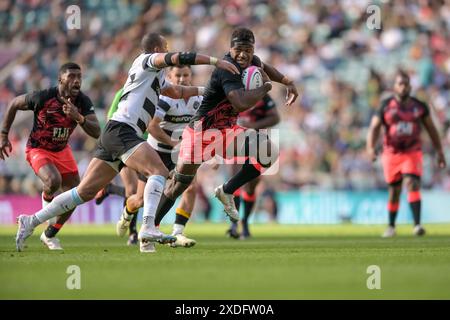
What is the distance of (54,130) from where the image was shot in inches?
493

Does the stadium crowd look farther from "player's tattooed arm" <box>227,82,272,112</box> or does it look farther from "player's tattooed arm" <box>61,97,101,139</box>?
"player's tattooed arm" <box>227,82,272,112</box>

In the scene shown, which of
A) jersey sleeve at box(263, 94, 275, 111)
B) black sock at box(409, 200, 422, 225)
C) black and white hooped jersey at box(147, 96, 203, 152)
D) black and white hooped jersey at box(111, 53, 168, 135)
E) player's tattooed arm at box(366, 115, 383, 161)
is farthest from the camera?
player's tattooed arm at box(366, 115, 383, 161)

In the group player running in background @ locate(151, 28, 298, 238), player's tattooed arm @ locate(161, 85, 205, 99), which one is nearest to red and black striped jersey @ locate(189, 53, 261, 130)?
player running in background @ locate(151, 28, 298, 238)

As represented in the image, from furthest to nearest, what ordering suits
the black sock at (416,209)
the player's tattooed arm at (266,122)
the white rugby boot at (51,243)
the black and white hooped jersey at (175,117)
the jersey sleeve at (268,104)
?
the black sock at (416,209), the jersey sleeve at (268,104), the player's tattooed arm at (266,122), the black and white hooped jersey at (175,117), the white rugby boot at (51,243)

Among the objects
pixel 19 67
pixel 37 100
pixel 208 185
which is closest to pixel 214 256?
pixel 37 100

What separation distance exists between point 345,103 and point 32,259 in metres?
17.8

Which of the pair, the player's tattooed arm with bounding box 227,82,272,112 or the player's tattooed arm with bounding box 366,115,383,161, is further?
the player's tattooed arm with bounding box 366,115,383,161

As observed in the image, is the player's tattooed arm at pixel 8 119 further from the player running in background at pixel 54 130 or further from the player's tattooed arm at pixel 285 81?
the player's tattooed arm at pixel 285 81

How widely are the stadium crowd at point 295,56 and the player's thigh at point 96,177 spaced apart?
13120mm

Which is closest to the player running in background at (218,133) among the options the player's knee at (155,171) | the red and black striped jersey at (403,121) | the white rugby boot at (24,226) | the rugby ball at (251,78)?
the rugby ball at (251,78)

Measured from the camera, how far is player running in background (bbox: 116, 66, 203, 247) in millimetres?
12406

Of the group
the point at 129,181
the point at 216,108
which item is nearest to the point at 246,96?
the point at 216,108

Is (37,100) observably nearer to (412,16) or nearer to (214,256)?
(214,256)

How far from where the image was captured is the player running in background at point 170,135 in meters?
12.4
